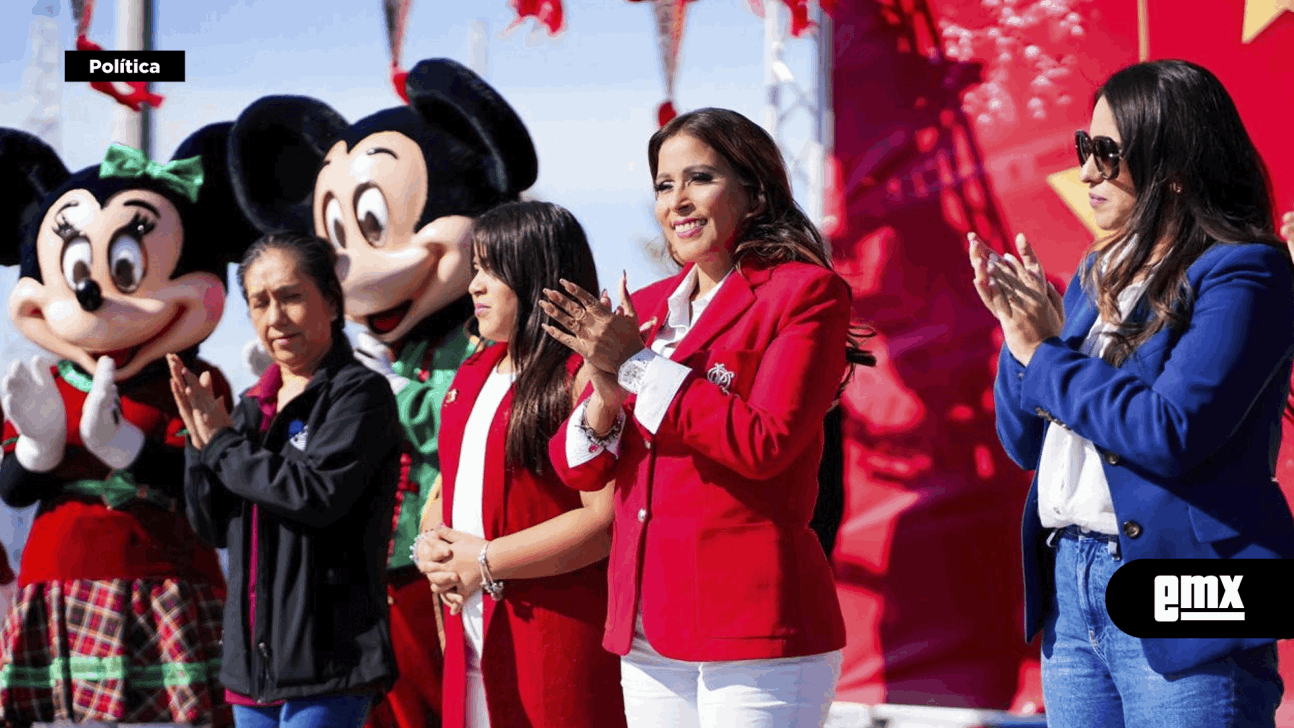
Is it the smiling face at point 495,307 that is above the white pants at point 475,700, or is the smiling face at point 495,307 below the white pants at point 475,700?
above

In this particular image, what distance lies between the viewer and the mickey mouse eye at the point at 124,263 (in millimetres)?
4574

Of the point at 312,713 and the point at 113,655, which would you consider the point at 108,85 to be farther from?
the point at 312,713

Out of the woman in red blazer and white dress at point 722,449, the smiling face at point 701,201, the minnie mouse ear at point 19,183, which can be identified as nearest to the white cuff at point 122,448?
the minnie mouse ear at point 19,183

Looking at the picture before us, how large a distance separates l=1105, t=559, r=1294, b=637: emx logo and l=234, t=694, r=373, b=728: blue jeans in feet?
5.20

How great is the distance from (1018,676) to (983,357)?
35.1 inches

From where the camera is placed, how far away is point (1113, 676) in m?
1.74

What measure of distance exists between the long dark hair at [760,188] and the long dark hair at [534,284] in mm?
442

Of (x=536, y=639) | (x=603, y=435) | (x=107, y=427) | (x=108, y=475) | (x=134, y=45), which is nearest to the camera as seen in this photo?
(x=603, y=435)

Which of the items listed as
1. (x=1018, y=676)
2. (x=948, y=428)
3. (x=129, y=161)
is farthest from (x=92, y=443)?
(x=1018, y=676)

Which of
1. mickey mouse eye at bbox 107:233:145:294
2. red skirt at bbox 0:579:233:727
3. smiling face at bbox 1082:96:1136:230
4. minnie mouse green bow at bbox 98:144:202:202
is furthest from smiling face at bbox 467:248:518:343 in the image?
minnie mouse green bow at bbox 98:144:202:202

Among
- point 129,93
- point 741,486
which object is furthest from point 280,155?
point 741,486

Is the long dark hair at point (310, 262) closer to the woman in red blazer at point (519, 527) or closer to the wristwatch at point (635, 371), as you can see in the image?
A: the woman in red blazer at point (519, 527)

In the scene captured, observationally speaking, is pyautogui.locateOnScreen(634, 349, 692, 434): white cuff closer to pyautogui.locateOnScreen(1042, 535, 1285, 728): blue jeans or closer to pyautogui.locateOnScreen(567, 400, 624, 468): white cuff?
pyautogui.locateOnScreen(567, 400, 624, 468): white cuff

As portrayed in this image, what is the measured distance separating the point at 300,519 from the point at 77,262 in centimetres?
229
